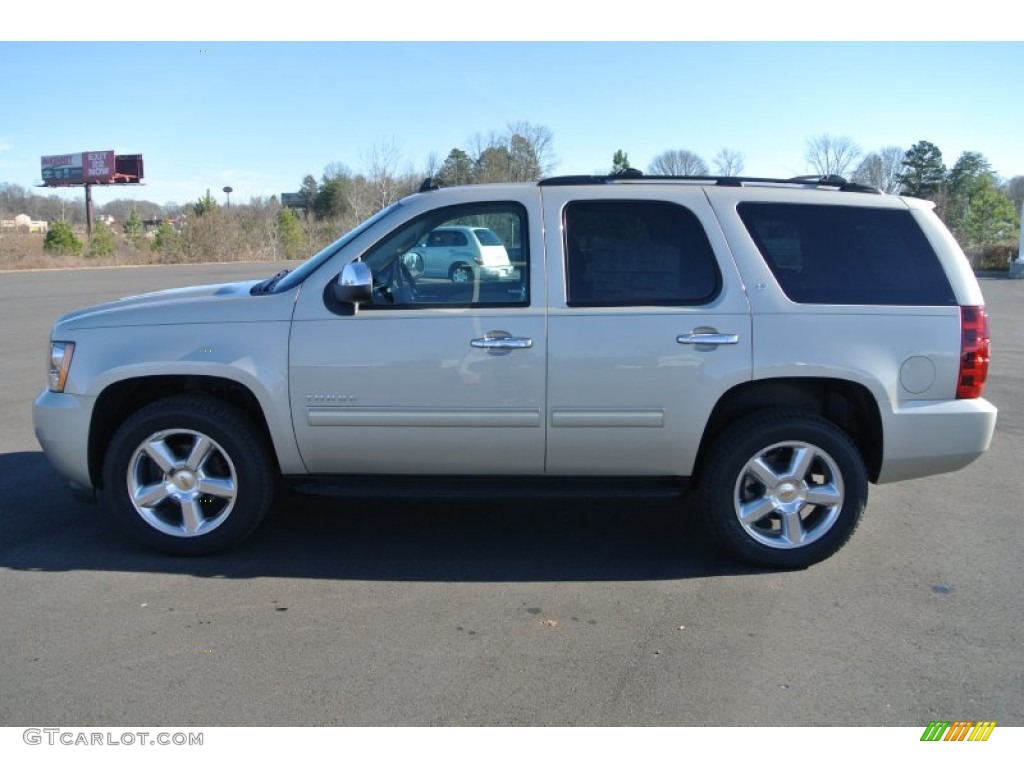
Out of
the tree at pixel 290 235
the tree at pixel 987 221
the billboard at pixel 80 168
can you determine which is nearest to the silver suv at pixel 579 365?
the tree at pixel 987 221

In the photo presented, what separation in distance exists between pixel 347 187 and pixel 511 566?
137 feet

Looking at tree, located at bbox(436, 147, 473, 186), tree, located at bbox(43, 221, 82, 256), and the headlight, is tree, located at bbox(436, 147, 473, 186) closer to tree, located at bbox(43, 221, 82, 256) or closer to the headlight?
the headlight

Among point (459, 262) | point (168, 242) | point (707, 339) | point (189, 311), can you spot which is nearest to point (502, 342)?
point (459, 262)

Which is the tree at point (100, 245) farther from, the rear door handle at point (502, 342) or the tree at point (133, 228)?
the rear door handle at point (502, 342)

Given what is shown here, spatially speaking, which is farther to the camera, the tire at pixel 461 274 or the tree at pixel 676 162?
the tree at pixel 676 162

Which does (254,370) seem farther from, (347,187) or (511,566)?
(347,187)

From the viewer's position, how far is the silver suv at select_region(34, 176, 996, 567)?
4375 millimetres

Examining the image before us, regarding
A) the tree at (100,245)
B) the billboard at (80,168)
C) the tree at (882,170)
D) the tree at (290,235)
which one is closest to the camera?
the tree at (882,170)

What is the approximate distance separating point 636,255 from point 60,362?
10.3 ft

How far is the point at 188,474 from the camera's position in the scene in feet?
15.1

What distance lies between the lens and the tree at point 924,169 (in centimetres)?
4406

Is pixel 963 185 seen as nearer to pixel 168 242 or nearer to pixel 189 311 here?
pixel 168 242

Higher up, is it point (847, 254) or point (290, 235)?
point (290, 235)
